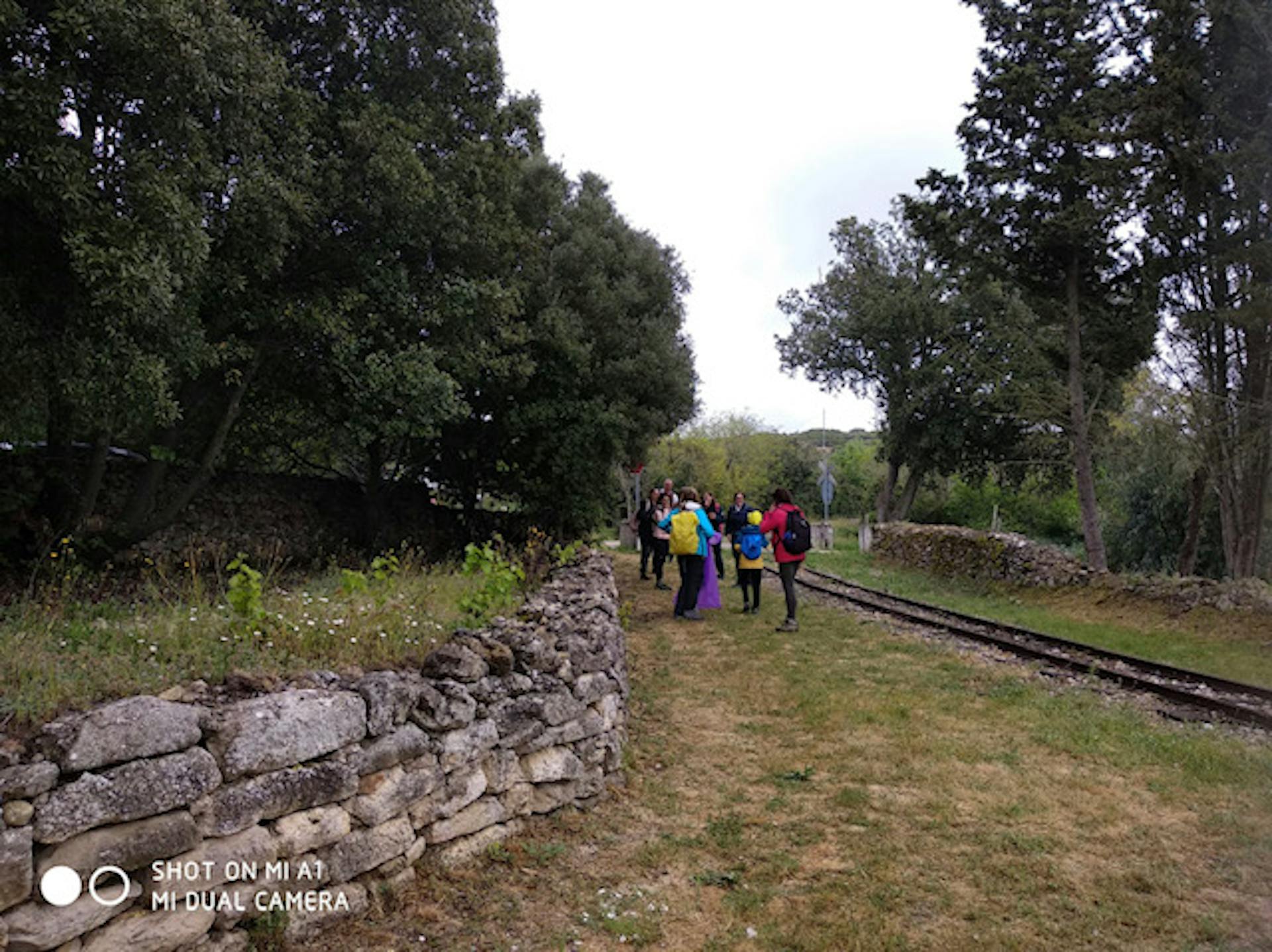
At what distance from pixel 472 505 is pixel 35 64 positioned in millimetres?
11547

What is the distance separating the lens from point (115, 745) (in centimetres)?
260

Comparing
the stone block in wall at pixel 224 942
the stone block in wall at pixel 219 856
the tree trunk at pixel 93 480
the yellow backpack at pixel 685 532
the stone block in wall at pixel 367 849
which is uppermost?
the tree trunk at pixel 93 480

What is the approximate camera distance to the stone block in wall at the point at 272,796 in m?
2.79

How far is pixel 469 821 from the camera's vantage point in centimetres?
379

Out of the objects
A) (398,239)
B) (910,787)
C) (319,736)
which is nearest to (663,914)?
(319,736)

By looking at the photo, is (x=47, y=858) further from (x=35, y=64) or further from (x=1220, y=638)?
(x=1220, y=638)

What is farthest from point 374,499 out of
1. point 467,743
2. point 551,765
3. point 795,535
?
point 467,743

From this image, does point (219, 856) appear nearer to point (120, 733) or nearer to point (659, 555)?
point (120, 733)

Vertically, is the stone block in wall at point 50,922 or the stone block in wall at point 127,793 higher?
the stone block in wall at point 127,793

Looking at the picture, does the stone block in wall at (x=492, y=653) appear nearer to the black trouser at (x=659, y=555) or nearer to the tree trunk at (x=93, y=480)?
the tree trunk at (x=93, y=480)

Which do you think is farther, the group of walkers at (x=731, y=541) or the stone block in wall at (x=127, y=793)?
the group of walkers at (x=731, y=541)

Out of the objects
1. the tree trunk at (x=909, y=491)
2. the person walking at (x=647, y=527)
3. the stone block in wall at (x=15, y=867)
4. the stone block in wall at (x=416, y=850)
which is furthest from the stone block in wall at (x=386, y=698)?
the tree trunk at (x=909, y=491)

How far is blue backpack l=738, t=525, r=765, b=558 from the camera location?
10.8 metres

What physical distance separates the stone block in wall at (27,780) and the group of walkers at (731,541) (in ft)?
26.0
